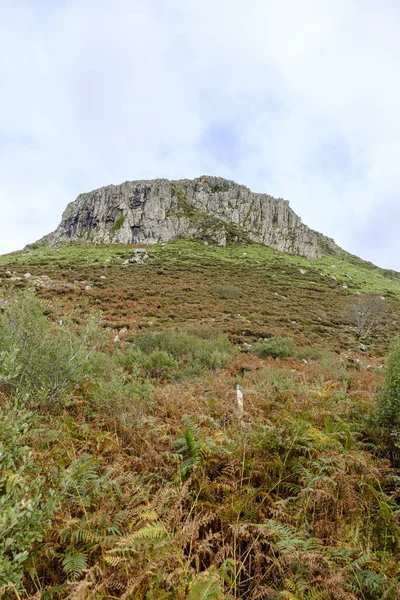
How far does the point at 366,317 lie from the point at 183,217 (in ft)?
171

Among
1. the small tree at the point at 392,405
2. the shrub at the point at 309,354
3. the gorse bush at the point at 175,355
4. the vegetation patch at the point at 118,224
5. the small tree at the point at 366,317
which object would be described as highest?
the vegetation patch at the point at 118,224

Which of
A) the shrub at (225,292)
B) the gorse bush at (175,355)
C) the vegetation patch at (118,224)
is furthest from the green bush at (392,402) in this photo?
the vegetation patch at (118,224)

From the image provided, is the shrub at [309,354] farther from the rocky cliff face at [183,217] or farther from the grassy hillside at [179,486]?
the rocky cliff face at [183,217]

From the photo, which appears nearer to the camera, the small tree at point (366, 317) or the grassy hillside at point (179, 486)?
the grassy hillside at point (179, 486)

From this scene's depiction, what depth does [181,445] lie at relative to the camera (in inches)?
152

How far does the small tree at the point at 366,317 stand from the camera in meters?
22.2

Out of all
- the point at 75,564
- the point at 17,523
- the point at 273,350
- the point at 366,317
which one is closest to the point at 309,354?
the point at 273,350

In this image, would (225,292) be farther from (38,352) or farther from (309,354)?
(38,352)

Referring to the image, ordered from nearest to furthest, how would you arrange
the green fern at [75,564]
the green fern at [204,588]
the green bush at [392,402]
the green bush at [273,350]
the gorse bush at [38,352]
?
the green fern at [204,588] < the green fern at [75,564] < the green bush at [392,402] < the gorse bush at [38,352] < the green bush at [273,350]

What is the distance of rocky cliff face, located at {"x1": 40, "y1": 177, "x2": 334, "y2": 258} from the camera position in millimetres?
65562

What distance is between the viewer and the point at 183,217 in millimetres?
68375

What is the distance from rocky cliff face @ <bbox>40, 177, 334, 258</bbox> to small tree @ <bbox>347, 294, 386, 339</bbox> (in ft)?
113

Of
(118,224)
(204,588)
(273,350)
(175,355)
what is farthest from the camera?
(118,224)

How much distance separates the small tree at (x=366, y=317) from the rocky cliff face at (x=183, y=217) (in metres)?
34.5
